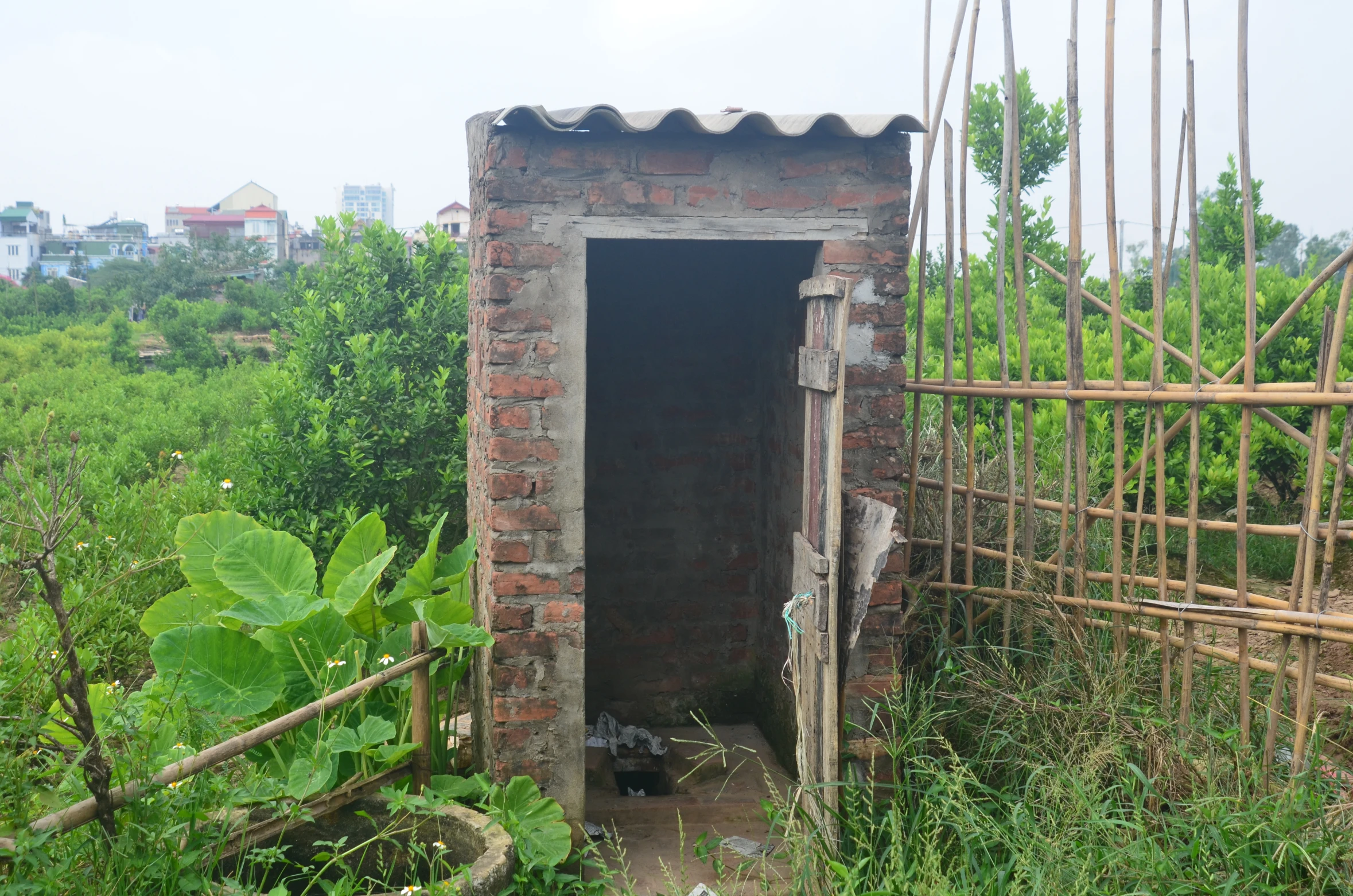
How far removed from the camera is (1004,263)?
3678 millimetres

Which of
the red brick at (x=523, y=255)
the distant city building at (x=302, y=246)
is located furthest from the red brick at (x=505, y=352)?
the distant city building at (x=302, y=246)

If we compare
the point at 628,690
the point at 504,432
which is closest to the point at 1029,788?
the point at 504,432

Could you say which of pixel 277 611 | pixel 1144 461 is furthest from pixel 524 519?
pixel 1144 461

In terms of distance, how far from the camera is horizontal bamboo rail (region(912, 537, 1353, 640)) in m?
2.99

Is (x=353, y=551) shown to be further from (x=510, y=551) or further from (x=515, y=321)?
(x=515, y=321)

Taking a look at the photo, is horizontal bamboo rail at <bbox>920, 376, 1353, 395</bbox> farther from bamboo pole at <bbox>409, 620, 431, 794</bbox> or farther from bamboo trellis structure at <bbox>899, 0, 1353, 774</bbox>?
bamboo pole at <bbox>409, 620, 431, 794</bbox>

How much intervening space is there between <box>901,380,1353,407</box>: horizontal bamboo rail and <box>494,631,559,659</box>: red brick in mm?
1621

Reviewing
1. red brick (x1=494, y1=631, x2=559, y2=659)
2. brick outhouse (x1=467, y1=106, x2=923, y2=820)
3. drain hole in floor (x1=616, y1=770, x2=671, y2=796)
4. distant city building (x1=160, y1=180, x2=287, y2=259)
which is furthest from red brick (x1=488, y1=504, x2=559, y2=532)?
Answer: distant city building (x1=160, y1=180, x2=287, y2=259)

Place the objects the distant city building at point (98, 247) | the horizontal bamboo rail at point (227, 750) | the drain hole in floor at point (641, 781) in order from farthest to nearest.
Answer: the distant city building at point (98, 247) < the drain hole in floor at point (641, 781) < the horizontal bamboo rail at point (227, 750)

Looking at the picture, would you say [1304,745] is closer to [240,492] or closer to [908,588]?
[908,588]

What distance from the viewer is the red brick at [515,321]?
130 inches

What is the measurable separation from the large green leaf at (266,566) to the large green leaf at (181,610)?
127 mm

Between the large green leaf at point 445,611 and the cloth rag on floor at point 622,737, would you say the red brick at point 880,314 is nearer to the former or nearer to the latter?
the large green leaf at point 445,611

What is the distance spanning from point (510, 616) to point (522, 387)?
2.71ft
